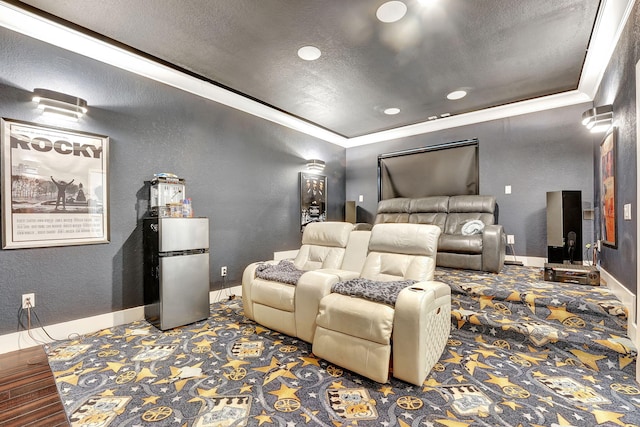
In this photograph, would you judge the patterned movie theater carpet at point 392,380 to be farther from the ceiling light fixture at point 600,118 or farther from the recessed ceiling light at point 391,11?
the recessed ceiling light at point 391,11

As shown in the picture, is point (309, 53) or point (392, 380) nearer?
point (392, 380)

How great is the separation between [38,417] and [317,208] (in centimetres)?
418

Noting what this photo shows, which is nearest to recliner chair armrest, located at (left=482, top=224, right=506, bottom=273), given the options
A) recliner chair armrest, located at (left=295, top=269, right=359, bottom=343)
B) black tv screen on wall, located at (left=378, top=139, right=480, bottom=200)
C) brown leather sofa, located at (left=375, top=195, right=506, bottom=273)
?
brown leather sofa, located at (left=375, top=195, right=506, bottom=273)

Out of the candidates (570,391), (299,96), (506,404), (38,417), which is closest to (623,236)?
(570,391)

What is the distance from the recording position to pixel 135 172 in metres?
2.94

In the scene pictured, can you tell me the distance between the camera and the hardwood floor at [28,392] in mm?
1506

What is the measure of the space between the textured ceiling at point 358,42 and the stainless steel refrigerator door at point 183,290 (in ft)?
6.98

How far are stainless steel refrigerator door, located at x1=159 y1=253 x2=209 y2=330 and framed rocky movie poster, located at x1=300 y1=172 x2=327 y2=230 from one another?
7.19 feet

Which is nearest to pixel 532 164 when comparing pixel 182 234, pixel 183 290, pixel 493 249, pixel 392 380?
pixel 493 249

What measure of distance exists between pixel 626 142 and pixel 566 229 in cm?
132

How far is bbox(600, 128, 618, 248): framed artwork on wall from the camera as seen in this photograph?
2578 millimetres

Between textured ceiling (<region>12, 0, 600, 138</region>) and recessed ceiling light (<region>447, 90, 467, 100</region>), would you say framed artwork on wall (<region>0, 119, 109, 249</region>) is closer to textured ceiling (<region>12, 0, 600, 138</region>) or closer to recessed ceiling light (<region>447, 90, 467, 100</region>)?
textured ceiling (<region>12, 0, 600, 138</region>)

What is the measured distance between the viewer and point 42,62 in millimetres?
2396

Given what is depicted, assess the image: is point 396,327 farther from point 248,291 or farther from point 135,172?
point 135,172
